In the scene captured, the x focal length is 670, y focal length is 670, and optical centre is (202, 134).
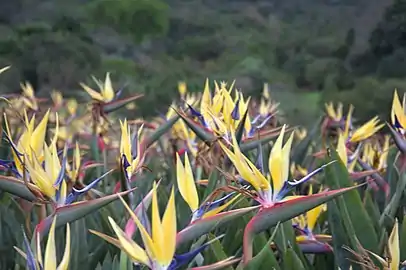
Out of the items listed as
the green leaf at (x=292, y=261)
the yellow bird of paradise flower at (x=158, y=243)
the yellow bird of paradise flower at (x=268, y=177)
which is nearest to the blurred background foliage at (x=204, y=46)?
the green leaf at (x=292, y=261)

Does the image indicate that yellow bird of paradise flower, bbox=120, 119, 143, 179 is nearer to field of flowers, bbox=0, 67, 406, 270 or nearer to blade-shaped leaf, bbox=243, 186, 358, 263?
field of flowers, bbox=0, 67, 406, 270

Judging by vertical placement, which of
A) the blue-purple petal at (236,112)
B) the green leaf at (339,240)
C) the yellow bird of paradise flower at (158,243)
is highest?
the blue-purple petal at (236,112)

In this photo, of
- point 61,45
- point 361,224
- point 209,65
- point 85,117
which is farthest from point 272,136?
point 209,65

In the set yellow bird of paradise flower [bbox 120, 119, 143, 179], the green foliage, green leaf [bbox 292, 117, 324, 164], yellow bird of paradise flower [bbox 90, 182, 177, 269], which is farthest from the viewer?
the green foliage

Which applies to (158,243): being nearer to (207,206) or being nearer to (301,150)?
(207,206)

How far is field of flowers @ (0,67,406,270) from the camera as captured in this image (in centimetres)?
58

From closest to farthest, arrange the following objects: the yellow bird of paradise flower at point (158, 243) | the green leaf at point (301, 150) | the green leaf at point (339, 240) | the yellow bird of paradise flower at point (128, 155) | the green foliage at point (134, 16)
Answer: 1. the yellow bird of paradise flower at point (158, 243)
2. the yellow bird of paradise flower at point (128, 155)
3. the green leaf at point (339, 240)
4. the green leaf at point (301, 150)
5. the green foliage at point (134, 16)

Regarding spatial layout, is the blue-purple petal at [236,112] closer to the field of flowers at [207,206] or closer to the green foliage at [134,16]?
the field of flowers at [207,206]

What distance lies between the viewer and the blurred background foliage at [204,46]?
7.52m

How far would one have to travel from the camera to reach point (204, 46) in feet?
33.5

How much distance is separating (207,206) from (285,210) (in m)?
0.07

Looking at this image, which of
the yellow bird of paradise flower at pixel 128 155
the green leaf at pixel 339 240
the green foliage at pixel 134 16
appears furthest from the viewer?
the green foliage at pixel 134 16

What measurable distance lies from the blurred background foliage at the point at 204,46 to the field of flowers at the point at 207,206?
547 centimetres

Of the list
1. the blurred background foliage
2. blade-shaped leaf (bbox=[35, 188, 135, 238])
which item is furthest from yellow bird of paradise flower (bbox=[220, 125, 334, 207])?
the blurred background foliage
